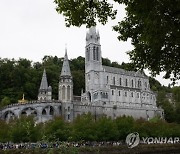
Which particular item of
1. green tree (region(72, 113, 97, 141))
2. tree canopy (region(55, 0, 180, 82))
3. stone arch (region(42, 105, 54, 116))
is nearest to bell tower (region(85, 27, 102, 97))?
stone arch (region(42, 105, 54, 116))

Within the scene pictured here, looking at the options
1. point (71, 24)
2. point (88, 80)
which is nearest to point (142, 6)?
point (71, 24)

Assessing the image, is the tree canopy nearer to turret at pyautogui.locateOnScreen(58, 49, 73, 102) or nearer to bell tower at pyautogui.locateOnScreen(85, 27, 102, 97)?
turret at pyautogui.locateOnScreen(58, 49, 73, 102)

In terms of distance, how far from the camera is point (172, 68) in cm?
1602

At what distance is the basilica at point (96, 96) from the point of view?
2431 inches

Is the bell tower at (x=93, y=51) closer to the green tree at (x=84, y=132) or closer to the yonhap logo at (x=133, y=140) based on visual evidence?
the green tree at (x=84, y=132)

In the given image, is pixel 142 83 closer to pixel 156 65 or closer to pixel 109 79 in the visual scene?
pixel 109 79

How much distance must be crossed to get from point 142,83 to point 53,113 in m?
31.2

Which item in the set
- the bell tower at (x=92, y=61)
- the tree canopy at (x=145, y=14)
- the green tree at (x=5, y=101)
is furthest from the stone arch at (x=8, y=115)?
the tree canopy at (x=145, y=14)

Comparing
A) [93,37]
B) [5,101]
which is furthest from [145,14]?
[93,37]

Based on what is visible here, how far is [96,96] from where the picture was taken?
7444 cm

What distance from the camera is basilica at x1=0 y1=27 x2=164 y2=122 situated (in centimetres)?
6175

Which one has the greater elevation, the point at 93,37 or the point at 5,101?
the point at 93,37

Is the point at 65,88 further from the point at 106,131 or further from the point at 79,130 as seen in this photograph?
the point at 79,130

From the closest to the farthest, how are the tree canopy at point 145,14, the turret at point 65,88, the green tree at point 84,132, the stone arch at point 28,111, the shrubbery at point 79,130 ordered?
the tree canopy at point 145,14 → the shrubbery at point 79,130 → the green tree at point 84,132 → the stone arch at point 28,111 → the turret at point 65,88
